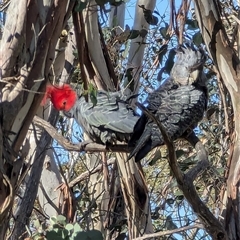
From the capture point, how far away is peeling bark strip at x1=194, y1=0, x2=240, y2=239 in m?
1.78

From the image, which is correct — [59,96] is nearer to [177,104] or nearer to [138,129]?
[138,129]

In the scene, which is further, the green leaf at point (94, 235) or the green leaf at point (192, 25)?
the green leaf at point (192, 25)

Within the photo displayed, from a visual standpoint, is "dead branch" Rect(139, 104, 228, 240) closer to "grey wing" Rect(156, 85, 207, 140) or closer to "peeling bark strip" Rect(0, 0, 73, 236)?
"grey wing" Rect(156, 85, 207, 140)

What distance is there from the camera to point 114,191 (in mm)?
2709

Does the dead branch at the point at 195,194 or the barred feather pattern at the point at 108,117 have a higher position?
the barred feather pattern at the point at 108,117

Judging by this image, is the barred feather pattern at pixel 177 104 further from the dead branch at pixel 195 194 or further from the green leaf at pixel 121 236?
the green leaf at pixel 121 236

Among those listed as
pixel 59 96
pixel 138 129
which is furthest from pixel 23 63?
pixel 138 129

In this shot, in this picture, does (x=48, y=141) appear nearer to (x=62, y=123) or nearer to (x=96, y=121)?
(x=96, y=121)

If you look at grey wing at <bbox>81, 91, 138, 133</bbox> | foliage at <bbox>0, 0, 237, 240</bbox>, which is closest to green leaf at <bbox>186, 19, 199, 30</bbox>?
foliage at <bbox>0, 0, 237, 240</bbox>

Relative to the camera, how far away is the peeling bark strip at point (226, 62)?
178 cm

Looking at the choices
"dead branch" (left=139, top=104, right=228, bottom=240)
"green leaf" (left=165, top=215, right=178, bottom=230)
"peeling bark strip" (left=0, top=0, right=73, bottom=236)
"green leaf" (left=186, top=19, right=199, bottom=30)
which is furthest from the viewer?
"green leaf" (left=165, top=215, right=178, bottom=230)

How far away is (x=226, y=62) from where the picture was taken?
1.80 meters

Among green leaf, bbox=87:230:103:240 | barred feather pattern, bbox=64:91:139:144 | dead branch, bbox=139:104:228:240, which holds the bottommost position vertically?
green leaf, bbox=87:230:103:240

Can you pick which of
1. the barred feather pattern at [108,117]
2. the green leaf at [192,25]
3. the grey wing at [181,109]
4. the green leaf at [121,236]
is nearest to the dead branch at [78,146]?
the barred feather pattern at [108,117]
